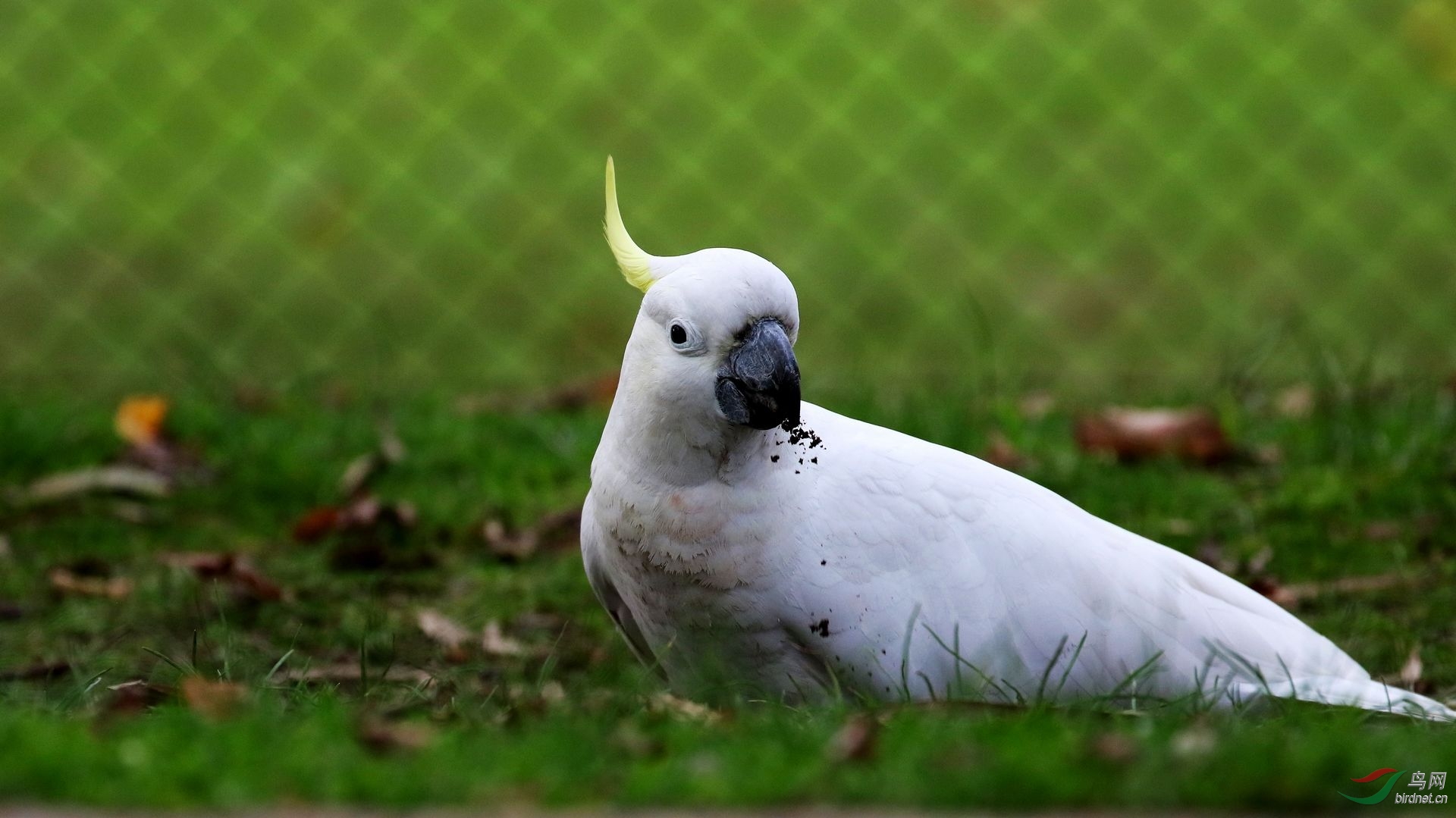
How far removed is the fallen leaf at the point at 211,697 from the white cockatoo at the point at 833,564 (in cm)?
72

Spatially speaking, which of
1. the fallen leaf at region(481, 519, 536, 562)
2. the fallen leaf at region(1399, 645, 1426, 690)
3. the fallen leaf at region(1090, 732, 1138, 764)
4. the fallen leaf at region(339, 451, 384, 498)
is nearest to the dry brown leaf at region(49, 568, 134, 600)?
the fallen leaf at region(339, 451, 384, 498)

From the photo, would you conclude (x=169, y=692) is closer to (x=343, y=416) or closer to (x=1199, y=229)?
(x=343, y=416)

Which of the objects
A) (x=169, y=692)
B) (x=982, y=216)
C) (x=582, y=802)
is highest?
(x=982, y=216)

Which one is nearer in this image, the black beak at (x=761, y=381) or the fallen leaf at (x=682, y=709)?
the fallen leaf at (x=682, y=709)

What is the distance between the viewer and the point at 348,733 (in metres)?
1.89

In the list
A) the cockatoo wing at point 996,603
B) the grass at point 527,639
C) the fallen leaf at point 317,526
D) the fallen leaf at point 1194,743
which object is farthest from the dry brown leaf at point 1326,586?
the fallen leaf at point 317,526

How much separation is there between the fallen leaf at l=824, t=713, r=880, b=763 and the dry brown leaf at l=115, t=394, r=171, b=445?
2.98 metres

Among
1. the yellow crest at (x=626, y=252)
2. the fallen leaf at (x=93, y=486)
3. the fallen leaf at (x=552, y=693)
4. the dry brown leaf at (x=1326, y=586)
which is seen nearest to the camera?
the fallen leaf at (x=552, y=693)

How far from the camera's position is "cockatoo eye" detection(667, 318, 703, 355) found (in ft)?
8.07

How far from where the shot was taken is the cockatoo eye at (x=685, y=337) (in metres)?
2.46

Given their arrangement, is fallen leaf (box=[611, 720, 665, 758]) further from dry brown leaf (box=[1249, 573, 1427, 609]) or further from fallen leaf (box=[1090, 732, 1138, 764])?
dry brown leaf (box=[1249, 573, 1427, 609])

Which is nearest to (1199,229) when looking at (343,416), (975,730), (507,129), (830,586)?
(507,129)

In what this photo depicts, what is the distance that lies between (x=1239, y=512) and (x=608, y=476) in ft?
6.09

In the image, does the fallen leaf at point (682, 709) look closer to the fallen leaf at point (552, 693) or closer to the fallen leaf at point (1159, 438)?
the fallen leaf at point (552, 693)
